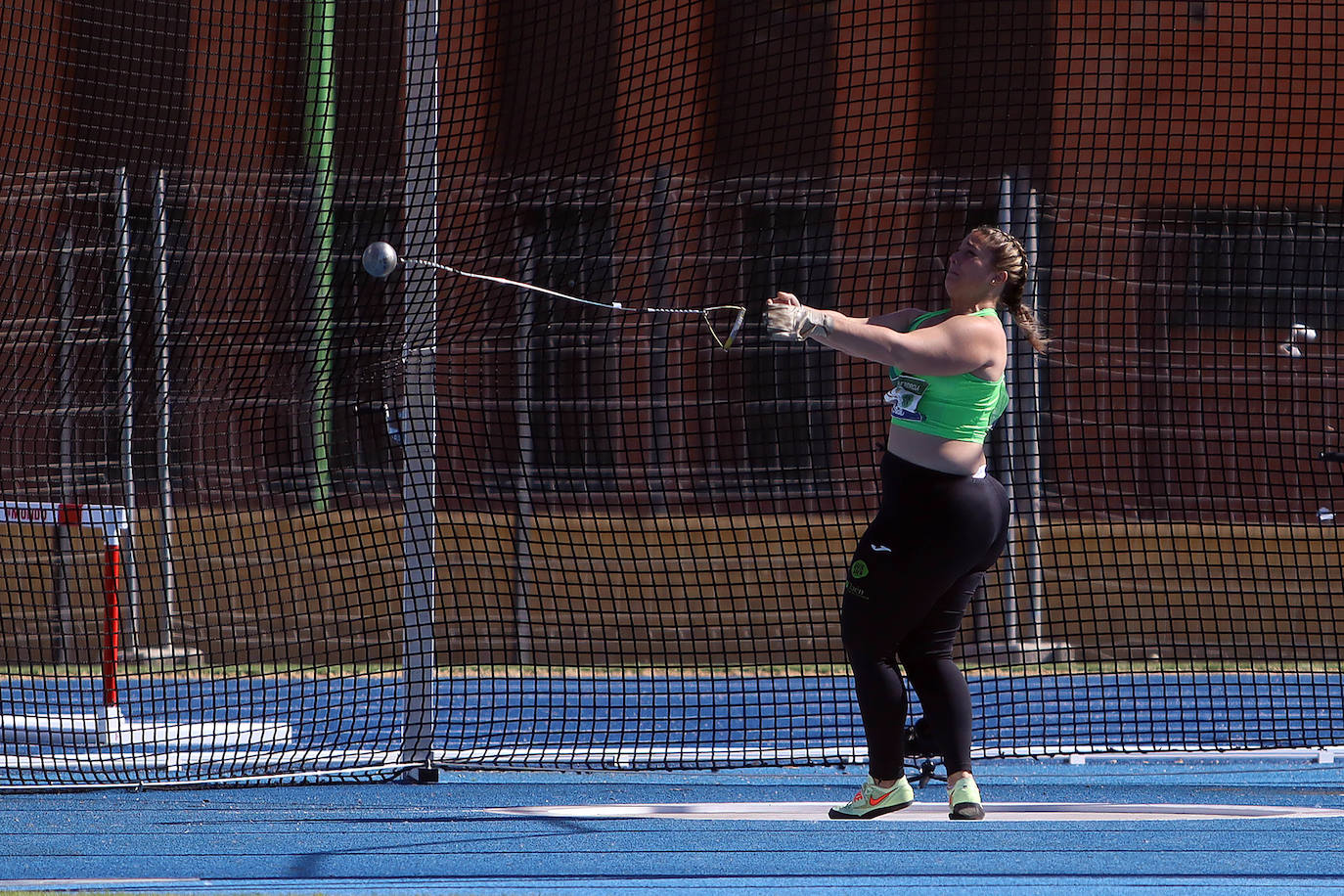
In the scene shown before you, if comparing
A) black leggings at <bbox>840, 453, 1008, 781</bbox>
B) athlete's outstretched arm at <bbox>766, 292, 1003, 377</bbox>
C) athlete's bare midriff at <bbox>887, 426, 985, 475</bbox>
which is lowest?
black leggings at <bbox>840, 453, 1008, 781</bbox>

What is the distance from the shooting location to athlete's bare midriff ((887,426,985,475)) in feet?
13.7

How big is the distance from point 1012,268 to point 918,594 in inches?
34.8

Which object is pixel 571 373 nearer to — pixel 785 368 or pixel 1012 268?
pixel 785 368

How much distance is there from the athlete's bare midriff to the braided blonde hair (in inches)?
13.3

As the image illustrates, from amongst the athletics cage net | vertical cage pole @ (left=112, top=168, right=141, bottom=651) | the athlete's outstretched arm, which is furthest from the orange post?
the athlete's outstretched arm

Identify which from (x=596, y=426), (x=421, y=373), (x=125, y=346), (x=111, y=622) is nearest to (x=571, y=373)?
(x=596, y=426)

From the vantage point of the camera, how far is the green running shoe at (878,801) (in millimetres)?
4332

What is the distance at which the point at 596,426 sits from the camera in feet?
33.6

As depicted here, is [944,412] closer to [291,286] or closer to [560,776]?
[560,776]

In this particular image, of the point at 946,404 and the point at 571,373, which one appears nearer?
the point at 946,404

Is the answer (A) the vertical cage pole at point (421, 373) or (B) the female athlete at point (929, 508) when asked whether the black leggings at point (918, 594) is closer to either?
(B) the female athlete at point (929, 508)

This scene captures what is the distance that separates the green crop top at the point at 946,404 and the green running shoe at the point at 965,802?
91cm

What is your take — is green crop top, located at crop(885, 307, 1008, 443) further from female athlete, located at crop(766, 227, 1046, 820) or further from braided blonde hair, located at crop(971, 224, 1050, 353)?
braided blonde hair, located at crop(971, 224, 1050, 353)

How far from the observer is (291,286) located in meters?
10.8
